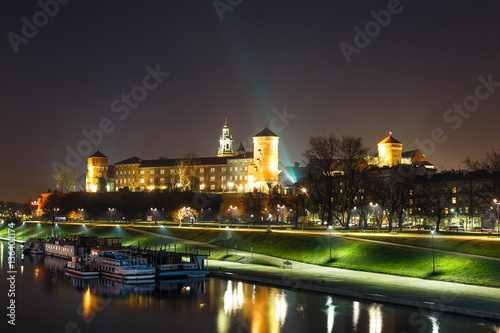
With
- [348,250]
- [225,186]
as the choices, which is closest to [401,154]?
[225,186]

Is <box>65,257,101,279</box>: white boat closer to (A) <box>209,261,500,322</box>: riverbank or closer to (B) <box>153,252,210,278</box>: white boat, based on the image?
(B) <box>153,252,210,278</box>: white boat

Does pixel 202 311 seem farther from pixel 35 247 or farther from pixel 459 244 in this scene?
pixel 35 247

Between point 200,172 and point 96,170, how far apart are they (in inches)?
1282

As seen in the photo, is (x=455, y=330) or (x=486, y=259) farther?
(x=486, y=259)

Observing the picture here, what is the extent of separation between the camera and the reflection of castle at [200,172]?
442ft

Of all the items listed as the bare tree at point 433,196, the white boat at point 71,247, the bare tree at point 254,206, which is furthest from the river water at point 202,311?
the bare tree at point 254,206

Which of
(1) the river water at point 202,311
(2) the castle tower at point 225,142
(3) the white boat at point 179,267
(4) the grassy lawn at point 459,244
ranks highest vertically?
(2) the castle tower at point 225,142

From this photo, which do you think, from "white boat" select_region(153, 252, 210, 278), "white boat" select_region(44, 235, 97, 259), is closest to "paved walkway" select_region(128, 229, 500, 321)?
"white boat" select_region(153, 252, 210, 278)

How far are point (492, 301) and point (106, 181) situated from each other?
149m

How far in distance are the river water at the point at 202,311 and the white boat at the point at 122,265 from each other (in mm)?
1425

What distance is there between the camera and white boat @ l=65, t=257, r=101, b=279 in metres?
52.5

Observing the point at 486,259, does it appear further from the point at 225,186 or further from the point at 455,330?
the point at 225,186

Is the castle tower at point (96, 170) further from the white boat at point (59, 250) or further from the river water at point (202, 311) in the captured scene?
the river water at point (202, 311)

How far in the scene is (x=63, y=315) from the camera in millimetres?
36250
